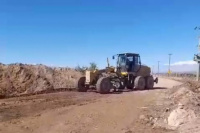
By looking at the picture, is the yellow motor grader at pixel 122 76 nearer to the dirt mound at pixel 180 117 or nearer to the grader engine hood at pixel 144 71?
the grader engine hood at pixel 144 71

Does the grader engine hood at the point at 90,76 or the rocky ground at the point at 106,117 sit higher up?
the grader engine hood at the point at 90,76

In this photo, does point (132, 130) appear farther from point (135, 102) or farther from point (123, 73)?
point (123, 73)

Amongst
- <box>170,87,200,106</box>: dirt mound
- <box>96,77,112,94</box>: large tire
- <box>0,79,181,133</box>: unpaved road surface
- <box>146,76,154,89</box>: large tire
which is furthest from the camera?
<box>146,76,154,89</box>: large tire

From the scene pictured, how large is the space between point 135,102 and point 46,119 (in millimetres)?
5522

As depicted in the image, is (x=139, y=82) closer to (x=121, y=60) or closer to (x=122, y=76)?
(x=122, y=76)

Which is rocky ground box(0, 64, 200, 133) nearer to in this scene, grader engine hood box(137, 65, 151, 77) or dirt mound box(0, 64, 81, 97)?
grader engine hood box(137, 65, 151, 77)

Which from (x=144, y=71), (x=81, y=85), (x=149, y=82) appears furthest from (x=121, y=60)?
(x=81, y=85)

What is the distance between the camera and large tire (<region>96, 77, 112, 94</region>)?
2376 cm

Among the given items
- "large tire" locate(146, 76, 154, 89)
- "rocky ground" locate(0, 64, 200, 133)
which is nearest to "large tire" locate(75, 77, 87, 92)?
"large tire" locate(146, 76, 154, 89)

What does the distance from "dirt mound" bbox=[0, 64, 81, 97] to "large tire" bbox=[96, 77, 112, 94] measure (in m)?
6.02

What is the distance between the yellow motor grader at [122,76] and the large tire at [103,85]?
265 millimetres

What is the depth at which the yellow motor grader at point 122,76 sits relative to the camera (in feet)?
83.9

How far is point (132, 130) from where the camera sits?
12023 mm

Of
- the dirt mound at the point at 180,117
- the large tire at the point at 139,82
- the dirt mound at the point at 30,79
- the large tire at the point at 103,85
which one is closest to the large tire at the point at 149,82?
the large tire at the point at 139,82
